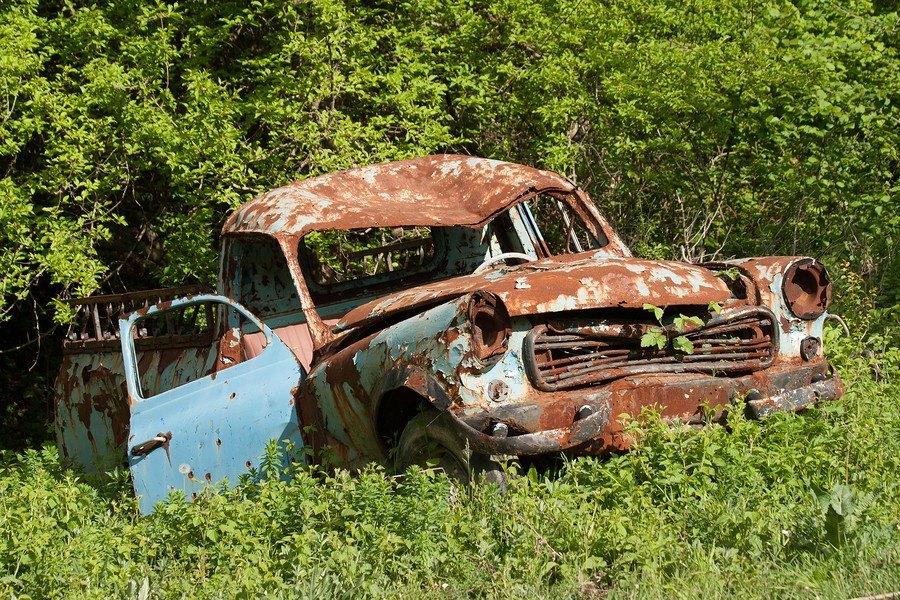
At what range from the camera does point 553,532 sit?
3.73 m

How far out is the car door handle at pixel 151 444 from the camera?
5130 millimetres

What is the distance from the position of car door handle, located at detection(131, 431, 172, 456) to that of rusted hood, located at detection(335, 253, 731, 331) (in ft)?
3.72

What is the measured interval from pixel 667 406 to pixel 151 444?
8.46ft

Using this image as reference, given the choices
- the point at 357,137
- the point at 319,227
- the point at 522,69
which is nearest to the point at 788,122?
the point at 522,69

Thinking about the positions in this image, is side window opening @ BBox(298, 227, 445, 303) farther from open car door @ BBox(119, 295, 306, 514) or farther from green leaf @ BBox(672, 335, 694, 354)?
green leaf @ BBox(672, 335, 694, 354)

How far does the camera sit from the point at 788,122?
8820mm

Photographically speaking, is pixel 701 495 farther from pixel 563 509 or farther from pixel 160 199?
pixel 160 199

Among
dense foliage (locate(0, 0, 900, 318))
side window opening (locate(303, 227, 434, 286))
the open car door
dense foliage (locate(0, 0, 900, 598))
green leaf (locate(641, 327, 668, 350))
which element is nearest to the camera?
dense foliage (locate(0, 0, 900, 598))

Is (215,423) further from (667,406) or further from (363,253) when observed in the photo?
(363,253)

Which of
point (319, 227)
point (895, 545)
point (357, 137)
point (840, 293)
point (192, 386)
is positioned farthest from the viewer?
point (357, 137)

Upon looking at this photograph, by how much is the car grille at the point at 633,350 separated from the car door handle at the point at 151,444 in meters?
2.03

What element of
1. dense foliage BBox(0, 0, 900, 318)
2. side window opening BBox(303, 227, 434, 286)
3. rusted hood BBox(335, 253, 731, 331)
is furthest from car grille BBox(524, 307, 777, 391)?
dense foliage BBox(0, 0, 900, 318)

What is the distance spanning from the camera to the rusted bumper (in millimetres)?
4137

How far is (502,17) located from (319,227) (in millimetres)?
4906
